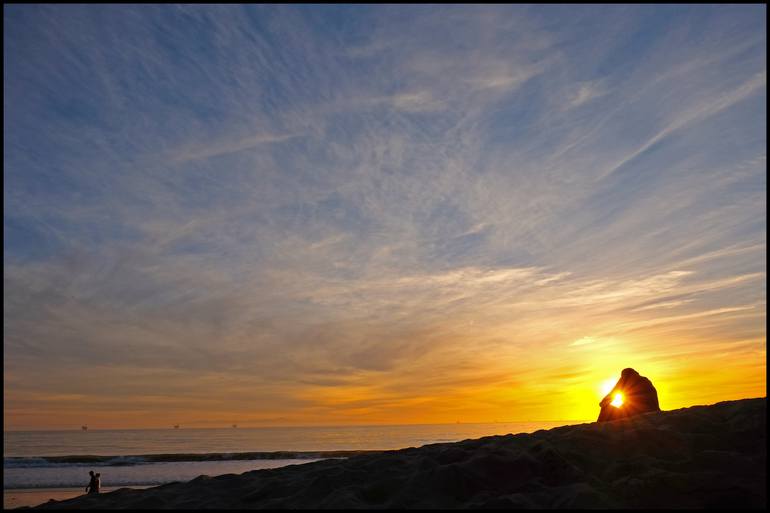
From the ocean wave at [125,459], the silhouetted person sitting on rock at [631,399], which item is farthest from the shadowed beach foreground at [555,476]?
the ocean wave at [125,459]

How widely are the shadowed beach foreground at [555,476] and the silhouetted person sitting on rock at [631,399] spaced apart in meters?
5.16

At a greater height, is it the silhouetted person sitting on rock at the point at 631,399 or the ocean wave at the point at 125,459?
the silhouetted person sitting on rock at the point at 631,399

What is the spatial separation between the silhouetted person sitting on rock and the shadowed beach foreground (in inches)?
203

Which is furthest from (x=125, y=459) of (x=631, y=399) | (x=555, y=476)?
(x=555, y=476)

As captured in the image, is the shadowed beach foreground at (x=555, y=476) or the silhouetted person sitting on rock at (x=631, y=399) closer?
the shadowed beach foreground at (x=555, y=476)

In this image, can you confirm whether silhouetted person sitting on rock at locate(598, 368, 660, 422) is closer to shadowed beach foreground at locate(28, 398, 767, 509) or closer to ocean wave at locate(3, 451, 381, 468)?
shadowed beach foreground at locate(28, 398, 767, 509)

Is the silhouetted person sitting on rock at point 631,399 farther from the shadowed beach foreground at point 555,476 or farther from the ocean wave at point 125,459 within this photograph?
the ocean wave at point 125,459

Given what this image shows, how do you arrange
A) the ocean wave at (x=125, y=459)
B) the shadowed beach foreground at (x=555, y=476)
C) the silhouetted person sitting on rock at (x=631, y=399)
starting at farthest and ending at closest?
the ocean wave at (x=125, y=459), the silhouetted person sitting on rock at (x=631, y=399), the shadowed beach foreground at (x=555, y=476)

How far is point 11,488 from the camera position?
34688mm

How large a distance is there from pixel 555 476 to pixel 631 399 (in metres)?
9.39

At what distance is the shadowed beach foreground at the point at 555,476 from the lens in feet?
23.4

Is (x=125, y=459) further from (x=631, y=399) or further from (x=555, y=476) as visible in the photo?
(x=555, y=476)

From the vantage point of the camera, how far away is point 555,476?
8.08 meters

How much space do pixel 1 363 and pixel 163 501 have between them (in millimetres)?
3439
